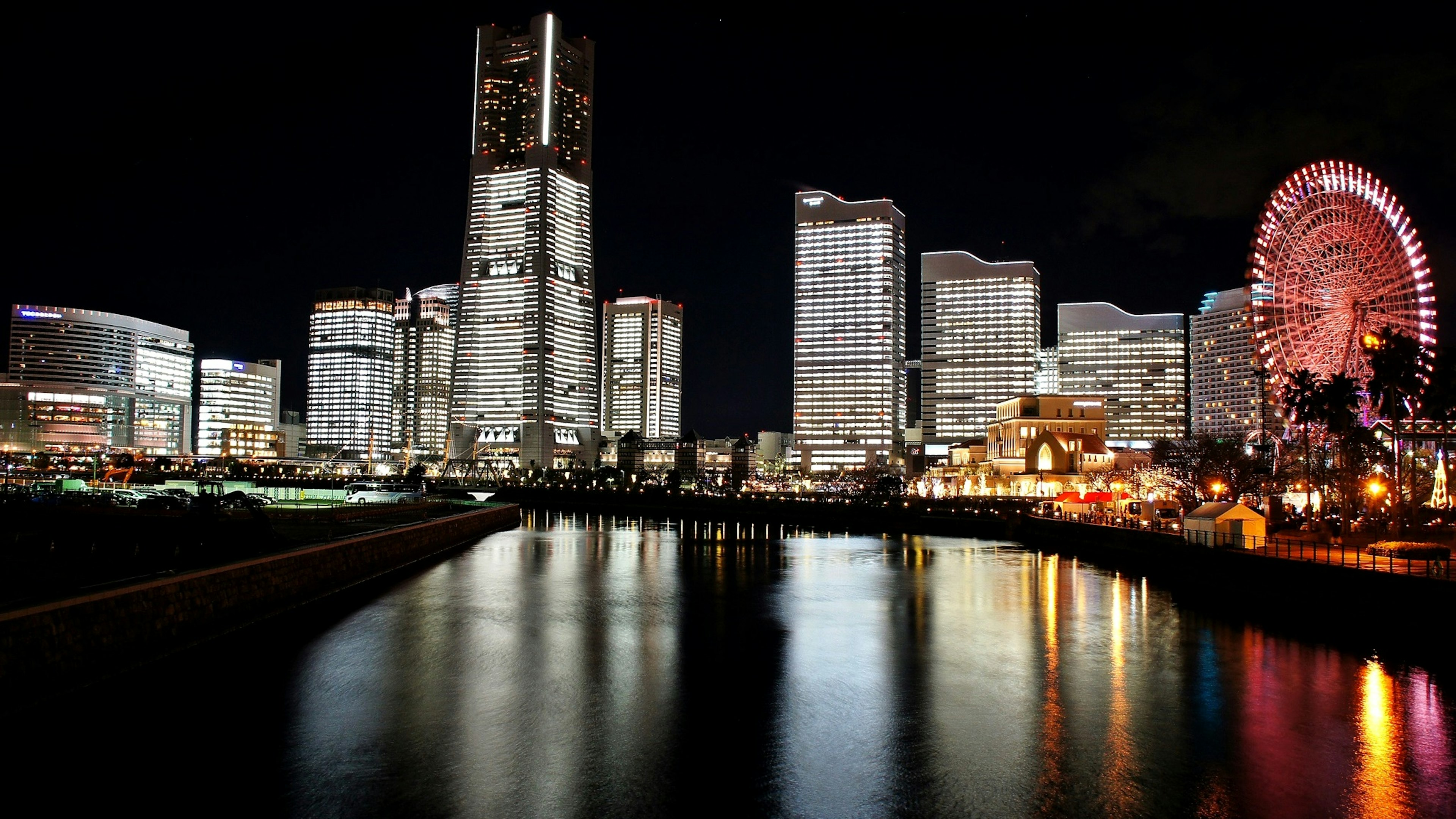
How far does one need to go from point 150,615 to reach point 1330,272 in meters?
63.6

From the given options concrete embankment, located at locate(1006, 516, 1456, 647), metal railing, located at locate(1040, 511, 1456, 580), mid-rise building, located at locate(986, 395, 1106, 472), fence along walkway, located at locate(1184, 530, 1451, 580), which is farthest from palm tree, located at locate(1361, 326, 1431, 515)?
mid-rise building, located at locate(986, 395, 1106, 472)

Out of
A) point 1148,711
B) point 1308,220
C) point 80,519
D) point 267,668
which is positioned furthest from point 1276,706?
point 80,519

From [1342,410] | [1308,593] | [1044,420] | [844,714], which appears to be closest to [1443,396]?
[1342,410]

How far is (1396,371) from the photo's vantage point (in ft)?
163

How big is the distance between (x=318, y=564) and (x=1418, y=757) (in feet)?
106

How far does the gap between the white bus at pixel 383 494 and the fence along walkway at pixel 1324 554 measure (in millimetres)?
67516

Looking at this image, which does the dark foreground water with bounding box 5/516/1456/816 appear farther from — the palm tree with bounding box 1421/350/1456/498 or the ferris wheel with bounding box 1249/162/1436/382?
the ferris wheel with bounding box 1249/162/1436/382

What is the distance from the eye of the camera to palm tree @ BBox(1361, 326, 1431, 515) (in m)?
49.6

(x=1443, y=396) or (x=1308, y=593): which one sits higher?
(x=1443, y=396)

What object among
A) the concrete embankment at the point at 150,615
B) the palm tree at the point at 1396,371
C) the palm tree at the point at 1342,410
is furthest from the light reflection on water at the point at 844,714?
the palm tree at the point at 1342,410

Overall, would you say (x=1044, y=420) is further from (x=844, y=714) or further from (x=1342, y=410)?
(x=844, y=714)

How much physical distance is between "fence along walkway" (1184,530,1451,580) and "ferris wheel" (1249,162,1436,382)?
16695mm

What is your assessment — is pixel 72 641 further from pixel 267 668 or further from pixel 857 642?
pixel 857 642

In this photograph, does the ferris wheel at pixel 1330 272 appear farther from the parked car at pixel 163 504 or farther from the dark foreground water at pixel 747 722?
the parked car at pixel 163 504
